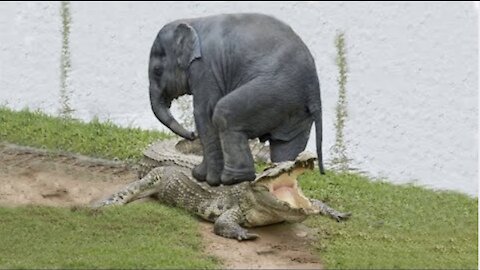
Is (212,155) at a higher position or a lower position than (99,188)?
higher

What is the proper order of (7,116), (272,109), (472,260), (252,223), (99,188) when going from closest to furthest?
(272,109) < (472,260) < (252,223) < (99,188) < (7,116)

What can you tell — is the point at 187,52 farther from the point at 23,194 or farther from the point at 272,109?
the point at 23,194

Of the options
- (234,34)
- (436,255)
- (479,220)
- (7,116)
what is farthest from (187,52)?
(7,116)

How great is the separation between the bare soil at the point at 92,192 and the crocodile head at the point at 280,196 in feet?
0.72

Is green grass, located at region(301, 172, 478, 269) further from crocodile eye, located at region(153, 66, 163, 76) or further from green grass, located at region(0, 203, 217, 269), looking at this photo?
crocodile eye, located at region(153, 66, 163, 76)

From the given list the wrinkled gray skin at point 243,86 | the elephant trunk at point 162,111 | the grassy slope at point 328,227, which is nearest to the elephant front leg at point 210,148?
the wrinkled gray skin at point 243,86

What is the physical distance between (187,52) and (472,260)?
8.83 feet

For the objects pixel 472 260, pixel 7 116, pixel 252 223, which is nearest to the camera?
pixel 472 260

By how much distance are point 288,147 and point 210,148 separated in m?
0.53

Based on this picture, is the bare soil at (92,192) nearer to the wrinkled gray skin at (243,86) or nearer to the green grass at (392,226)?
the green grass at (392,226)

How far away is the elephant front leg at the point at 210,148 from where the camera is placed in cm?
621

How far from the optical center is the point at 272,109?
19.8ft

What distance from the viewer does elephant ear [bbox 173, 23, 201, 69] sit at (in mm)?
6207

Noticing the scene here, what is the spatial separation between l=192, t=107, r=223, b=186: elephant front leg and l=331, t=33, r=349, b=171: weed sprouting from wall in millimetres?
4428
